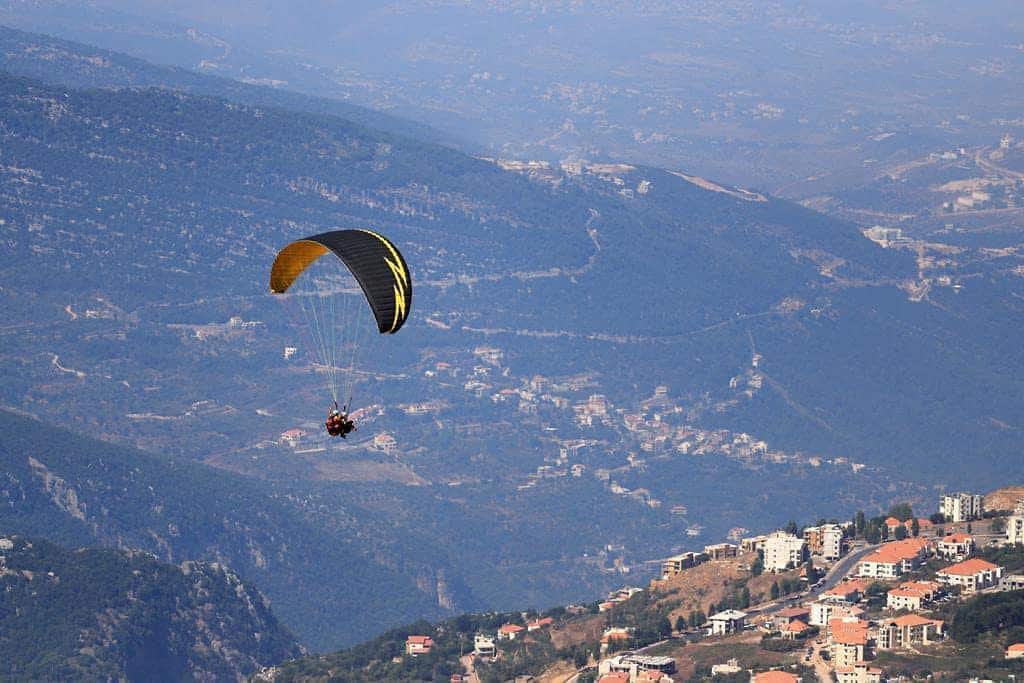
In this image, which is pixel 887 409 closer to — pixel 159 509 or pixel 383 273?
pixel 159 509

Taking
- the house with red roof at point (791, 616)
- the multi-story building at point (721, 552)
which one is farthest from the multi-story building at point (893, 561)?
the multi-story building at point (721, 552)

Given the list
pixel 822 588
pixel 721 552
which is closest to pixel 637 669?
pixel 822 588

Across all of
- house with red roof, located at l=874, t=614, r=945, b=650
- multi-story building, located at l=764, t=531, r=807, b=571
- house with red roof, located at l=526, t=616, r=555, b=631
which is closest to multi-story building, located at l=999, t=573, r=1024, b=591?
house with red roof, located at l=874, t=614, r=945, b=650

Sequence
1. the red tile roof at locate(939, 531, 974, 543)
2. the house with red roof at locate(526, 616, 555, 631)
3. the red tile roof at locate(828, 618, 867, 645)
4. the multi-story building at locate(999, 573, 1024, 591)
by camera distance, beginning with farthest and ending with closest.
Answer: the house with red roof at locate(526, 616, 555, 631) → the red tile roof at locate(939, 531, 974, 543) → the multi-story building at locate(999, 573, 1024, 591) → the red tile roof at locate(828, 618, 867, 645)

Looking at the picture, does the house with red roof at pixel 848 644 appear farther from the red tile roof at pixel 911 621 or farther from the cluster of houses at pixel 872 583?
the red tile roof at pixel 911 621

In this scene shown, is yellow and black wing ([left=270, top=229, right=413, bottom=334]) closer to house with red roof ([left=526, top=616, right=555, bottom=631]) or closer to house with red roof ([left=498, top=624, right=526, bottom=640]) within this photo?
house with red roof ([left=498, top=624, right=526, bottom=640])

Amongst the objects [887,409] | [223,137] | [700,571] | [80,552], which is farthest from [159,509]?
[223,137]

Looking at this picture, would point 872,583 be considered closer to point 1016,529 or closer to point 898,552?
point 898,552
